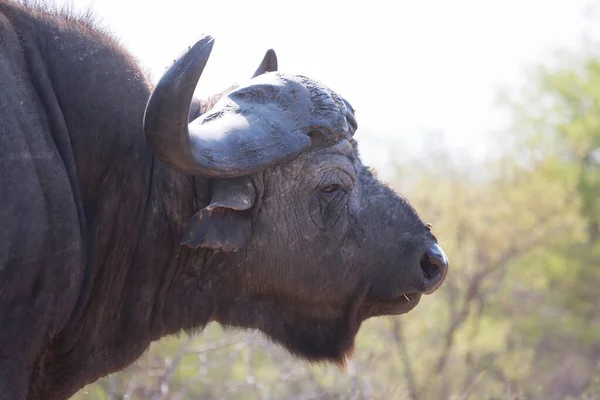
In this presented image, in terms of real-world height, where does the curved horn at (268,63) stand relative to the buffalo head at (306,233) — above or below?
above

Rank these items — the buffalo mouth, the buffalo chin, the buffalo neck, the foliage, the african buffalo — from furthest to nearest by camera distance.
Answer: the foliage → the buffalo mouth → the buffalo chin → the buffalo neck → the african buffalo

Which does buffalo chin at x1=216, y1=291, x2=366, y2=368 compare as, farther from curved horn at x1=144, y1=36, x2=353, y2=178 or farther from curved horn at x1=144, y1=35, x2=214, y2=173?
curved horn at x1=144, y1=35, x2=214, y2=173

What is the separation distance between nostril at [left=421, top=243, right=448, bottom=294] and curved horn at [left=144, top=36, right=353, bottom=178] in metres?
0.77

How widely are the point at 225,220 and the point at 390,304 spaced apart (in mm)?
1049

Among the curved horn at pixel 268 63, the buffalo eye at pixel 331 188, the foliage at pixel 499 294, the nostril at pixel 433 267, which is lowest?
the foliage at pixel 499 294

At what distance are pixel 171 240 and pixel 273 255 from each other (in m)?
0.53

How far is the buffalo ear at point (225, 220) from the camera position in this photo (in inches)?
159

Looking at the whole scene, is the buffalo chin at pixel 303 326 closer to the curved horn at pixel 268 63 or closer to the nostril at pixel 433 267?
the nostril at pixel 433 267

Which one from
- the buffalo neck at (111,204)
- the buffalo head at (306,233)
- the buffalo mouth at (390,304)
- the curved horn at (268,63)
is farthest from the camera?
the curved horn at (268,63)

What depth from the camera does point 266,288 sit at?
443 centimetres

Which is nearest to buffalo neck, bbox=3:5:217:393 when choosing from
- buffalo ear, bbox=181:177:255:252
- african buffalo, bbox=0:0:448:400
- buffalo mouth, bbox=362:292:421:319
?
african buffalo, bbox=0:0:448:400

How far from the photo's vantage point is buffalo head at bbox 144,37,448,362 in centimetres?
422

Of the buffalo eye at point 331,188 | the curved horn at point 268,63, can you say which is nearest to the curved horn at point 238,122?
the buffalo eye at point 331,188

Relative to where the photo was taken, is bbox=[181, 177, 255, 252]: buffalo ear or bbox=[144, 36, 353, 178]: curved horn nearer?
bbox=[144, 36, 353, 178]: curved horn
